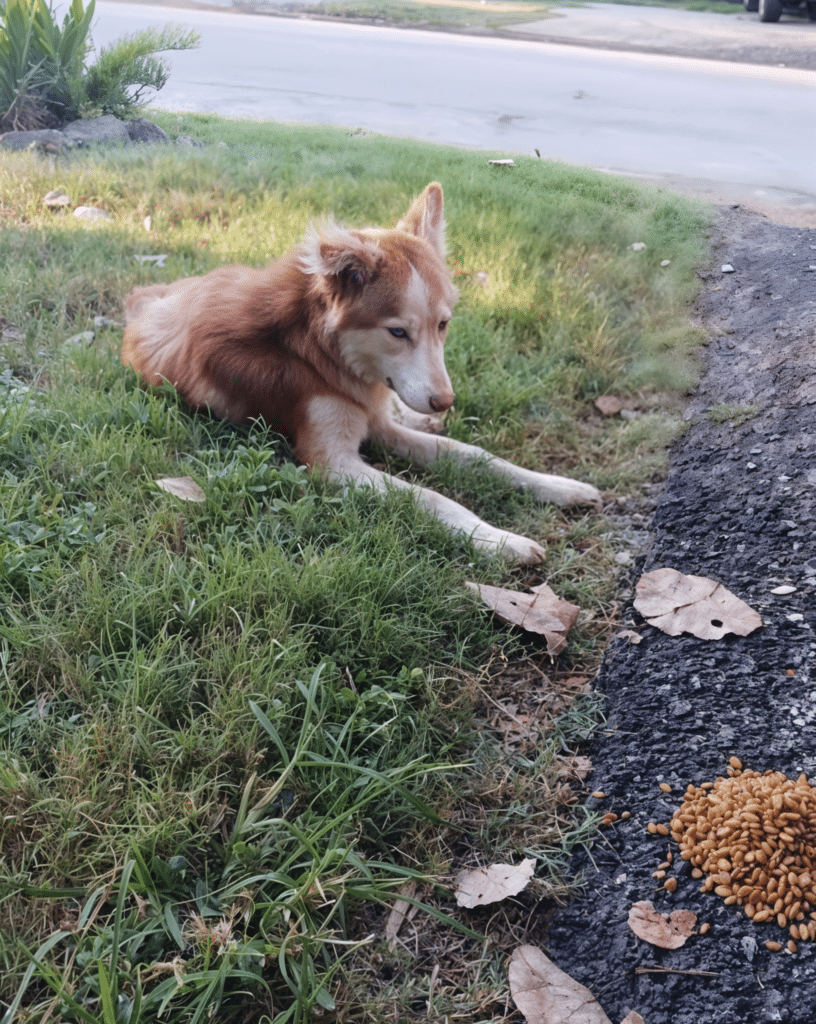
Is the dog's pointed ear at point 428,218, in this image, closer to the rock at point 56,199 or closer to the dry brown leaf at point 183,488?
the dry brown leaf at point 183,488

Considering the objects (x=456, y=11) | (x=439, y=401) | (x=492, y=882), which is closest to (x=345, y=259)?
(x=439, y=401)

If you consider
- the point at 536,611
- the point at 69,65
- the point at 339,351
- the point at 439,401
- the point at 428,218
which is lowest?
the point at 536,611

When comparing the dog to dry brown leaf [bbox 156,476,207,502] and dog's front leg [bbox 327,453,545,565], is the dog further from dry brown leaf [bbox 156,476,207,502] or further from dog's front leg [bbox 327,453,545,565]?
dry brown leaf [bbox 156,476,207,502]

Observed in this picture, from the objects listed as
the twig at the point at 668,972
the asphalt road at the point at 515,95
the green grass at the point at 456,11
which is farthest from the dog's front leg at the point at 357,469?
the green grass at the point at 456,11

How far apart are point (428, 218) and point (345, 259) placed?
0.66 m

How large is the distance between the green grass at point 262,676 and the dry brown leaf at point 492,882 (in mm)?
43

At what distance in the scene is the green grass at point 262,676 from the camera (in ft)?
4.60

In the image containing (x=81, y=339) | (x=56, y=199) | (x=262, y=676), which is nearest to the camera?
(x=262, y=676)

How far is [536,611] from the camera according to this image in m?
2.31

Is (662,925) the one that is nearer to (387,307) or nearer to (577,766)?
(577,766)

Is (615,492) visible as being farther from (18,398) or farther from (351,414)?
(18,398)

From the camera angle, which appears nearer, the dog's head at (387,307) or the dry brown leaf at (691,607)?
the dry brown leaf at (691,607)

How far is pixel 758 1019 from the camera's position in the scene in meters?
1.29

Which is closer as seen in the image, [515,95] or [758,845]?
[758,845]
